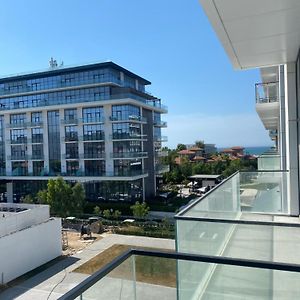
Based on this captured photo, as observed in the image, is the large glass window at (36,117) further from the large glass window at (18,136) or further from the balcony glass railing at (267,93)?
the balcony glass railing at (267,93)

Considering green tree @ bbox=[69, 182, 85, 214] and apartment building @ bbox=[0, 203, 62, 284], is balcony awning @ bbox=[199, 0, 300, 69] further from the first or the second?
green tree @ bbox=[69, 182, 85, 214]

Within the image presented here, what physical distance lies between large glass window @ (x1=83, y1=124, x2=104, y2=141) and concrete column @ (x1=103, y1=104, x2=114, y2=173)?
72cm

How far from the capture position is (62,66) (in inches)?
1668

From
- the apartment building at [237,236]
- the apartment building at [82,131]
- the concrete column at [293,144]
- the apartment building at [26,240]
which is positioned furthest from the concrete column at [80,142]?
the concrete column at [293,144]

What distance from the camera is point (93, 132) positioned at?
39906 millimetres

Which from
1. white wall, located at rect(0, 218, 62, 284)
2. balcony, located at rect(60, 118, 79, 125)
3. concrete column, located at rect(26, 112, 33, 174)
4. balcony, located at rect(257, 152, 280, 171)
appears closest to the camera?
balcony, located at rect(257, 152, 280, 171)

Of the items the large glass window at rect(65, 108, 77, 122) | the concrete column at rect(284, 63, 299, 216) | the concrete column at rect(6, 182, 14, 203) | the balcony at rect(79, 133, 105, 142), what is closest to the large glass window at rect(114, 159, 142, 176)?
the balcony at rect(79, 133, 105, 142)

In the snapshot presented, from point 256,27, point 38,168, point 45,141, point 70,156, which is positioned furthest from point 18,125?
point 256,27

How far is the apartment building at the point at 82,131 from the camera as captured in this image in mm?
38969

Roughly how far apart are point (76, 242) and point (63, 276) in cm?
643

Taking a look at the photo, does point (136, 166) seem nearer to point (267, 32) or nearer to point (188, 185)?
point (188, 185)

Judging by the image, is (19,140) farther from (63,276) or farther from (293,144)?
(293,144)

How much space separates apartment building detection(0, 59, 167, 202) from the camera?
1534 inches

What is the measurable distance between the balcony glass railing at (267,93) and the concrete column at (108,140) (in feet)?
87.5
